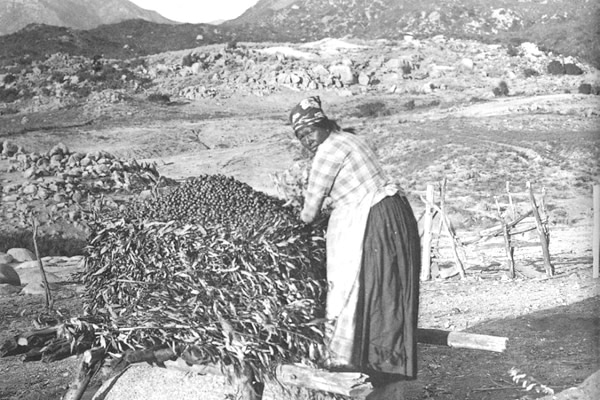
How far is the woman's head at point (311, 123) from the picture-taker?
2.98m

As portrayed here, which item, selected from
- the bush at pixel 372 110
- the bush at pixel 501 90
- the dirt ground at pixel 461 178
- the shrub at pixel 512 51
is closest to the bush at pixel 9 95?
the dirt ground at pixel 461 178

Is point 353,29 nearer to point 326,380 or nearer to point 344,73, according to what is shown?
point 344,73

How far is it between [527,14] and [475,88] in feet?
87.2

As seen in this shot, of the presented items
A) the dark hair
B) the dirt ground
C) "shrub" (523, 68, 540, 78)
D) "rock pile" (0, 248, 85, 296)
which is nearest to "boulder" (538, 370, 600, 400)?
the dirt ground

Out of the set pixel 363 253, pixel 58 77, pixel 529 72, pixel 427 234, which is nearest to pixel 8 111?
pixel 58 77

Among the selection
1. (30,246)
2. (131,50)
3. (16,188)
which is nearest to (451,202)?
(30,246)

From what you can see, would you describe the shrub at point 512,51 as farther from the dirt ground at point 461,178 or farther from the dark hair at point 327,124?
the dark hair at point 327,124

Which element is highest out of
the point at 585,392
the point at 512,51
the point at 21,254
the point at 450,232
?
the point at 512,51

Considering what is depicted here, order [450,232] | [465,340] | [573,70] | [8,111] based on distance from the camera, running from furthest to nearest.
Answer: [573,70] < [8,111] < [450,232] < [465,340]

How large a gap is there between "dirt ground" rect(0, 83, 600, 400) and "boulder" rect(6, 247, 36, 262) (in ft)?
6.59

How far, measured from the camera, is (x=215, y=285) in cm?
279

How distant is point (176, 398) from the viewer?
372cm

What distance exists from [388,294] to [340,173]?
553 mm

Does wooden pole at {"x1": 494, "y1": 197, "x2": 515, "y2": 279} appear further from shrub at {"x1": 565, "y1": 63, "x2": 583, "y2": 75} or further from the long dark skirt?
shrub at {"x1": 565, "y1": 63, "x2": 583, "y2": 75}
